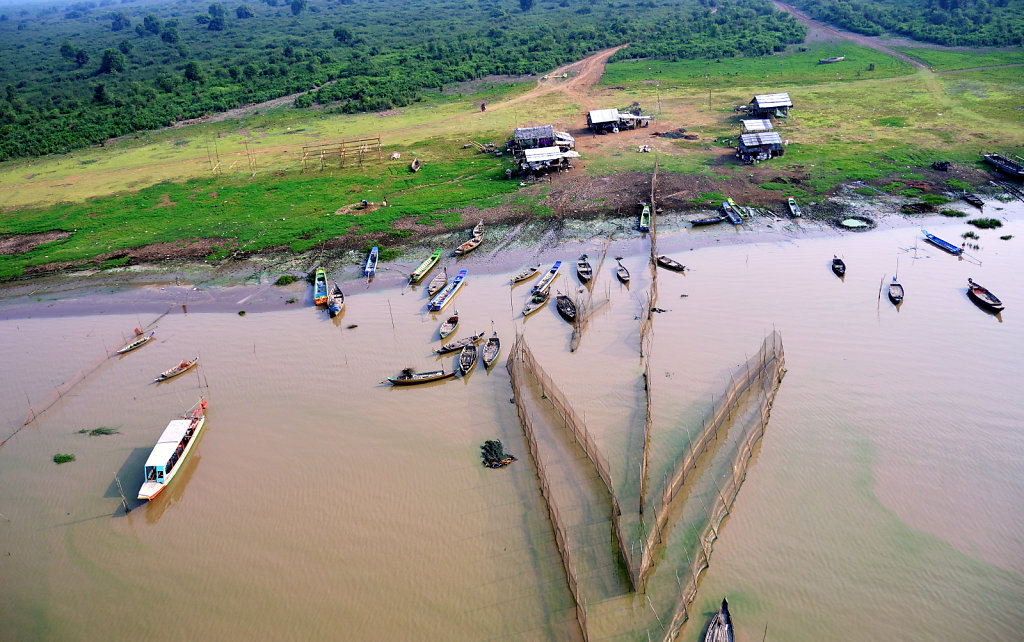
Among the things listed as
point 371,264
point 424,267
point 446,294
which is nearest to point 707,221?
point 446,294

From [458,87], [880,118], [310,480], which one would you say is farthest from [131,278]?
[880,118]

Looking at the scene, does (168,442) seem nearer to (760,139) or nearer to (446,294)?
(446,294)

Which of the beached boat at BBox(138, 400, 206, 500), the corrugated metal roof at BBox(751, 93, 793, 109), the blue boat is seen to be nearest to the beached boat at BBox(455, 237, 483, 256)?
the blue boat

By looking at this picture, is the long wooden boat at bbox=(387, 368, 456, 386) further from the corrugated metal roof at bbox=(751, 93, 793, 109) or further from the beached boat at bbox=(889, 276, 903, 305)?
the corrugated metal roof at bbox=(751, 93, 793, 109)

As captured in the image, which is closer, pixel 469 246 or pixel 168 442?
pixel 168 442

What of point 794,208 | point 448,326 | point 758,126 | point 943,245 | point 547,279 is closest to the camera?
point 448,326

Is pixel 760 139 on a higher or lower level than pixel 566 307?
higher

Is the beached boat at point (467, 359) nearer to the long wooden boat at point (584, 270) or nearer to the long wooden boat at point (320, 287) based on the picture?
the long wooden boat at point (584, 270)
